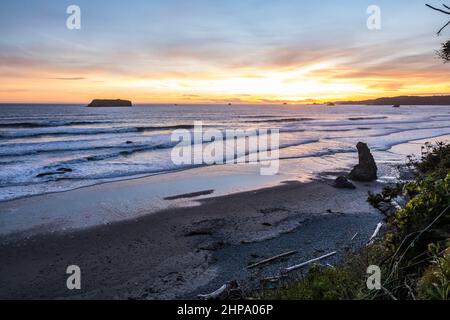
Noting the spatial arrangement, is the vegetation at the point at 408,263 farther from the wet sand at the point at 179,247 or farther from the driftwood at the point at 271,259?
the driftwood at the point at 271,259

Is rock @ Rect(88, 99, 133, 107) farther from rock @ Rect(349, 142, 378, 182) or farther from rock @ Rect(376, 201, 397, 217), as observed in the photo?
rock @ Rect(376, 201, 397, 217)

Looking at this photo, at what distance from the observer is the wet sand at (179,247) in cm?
664

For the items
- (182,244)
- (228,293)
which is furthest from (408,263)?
(182,244)

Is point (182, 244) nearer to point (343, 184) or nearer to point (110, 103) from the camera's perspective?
point (343, 184)

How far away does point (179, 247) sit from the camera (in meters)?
8.45

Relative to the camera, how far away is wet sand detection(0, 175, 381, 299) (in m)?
6.64

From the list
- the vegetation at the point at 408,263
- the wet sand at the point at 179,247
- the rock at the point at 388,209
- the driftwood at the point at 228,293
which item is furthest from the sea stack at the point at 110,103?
the vegetation at the point at 408,263

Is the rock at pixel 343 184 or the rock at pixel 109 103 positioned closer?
the rock at pixel 343 184

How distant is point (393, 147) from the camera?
2842 centimetres

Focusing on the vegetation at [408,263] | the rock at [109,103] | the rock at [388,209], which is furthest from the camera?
the rock at [109,103]

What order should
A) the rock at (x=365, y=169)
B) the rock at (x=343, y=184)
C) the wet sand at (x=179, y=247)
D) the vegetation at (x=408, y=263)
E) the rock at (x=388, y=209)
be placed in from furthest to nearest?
the rock at (x=365, y=169) → the rock at (x=343, y=184) → the wet sand at (x=179, y=247) → the rock at (x=388, y=209) → the vegetation at (x=408, y=263)

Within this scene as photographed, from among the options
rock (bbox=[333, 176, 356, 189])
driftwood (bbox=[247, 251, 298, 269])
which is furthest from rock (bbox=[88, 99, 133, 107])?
driftwood (bbox=[247, 251, 298, 269])
